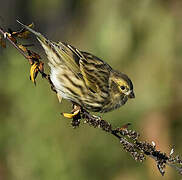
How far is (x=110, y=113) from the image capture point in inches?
264

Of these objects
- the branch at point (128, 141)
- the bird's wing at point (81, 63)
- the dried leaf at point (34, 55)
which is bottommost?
the branch at point (128, 141)

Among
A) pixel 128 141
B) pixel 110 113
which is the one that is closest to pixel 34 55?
pixel 128 141

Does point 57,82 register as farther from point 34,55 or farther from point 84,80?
point 34,55

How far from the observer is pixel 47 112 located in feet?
21.4

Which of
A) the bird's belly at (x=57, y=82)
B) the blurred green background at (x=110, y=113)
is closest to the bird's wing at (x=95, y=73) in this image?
Answer: the bird's belly at (x=57, y=82)

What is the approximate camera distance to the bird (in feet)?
13.3

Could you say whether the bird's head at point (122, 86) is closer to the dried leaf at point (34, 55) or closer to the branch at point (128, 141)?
the branch at point (128, 141)

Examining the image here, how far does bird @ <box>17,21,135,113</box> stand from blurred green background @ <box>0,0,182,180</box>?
6.53ft

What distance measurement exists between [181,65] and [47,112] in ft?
6.27

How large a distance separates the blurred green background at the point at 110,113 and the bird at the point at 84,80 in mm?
1991

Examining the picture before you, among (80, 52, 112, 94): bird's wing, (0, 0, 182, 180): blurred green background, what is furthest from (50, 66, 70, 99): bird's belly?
(0, 0, 182, 180): blurred green background

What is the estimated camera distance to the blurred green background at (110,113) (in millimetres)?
6320

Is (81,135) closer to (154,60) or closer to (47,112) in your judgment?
(47,112)

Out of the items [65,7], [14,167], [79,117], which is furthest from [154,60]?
[65,7]
